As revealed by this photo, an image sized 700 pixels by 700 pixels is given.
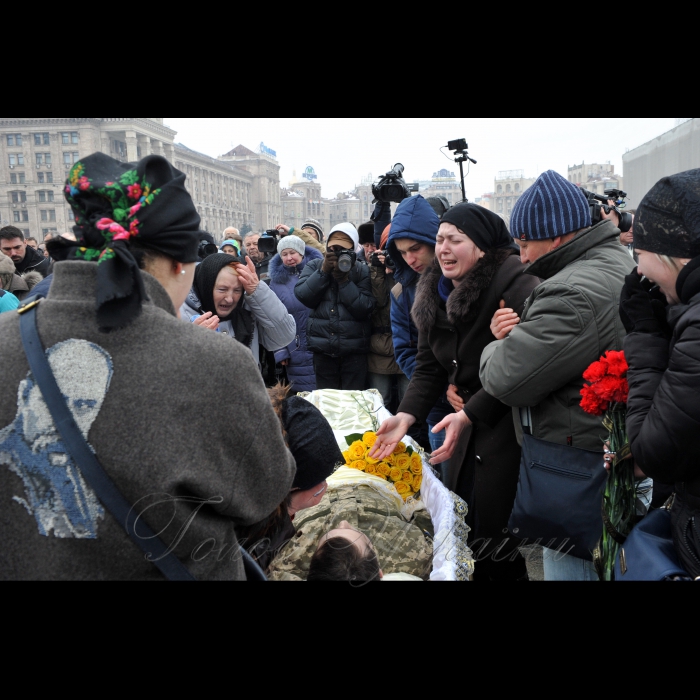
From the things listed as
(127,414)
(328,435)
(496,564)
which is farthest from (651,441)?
(496,564)

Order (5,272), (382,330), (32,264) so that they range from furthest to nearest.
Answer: (32,264)
(382,330)
(5,272)

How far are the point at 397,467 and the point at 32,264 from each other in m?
5.05

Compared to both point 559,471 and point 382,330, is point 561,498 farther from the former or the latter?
point 382,330

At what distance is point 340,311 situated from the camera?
4688mm

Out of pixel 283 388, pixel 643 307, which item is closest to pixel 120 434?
pixel 283 388

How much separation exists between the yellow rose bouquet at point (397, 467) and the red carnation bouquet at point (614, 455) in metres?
1.21

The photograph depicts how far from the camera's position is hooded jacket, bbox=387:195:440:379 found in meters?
3.05

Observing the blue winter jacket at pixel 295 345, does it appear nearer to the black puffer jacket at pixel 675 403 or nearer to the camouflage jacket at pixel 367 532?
the camouflage jacket at pixel 367 532

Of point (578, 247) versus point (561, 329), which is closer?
point (561, 329)

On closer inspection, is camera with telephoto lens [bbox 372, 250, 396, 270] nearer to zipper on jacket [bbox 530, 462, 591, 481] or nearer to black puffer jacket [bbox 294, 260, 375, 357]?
black puffer jacket [bbox 294, 260, 375, 357]

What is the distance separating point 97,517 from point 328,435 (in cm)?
90

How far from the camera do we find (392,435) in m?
2.70

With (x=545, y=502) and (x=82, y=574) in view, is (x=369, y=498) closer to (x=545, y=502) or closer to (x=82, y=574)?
(x=545, y=502)

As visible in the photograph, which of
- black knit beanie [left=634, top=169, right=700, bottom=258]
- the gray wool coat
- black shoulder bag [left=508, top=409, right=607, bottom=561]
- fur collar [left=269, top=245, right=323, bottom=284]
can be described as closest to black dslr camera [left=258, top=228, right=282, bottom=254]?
fur collar [left=269, top=245, right=323, bottom=284]
